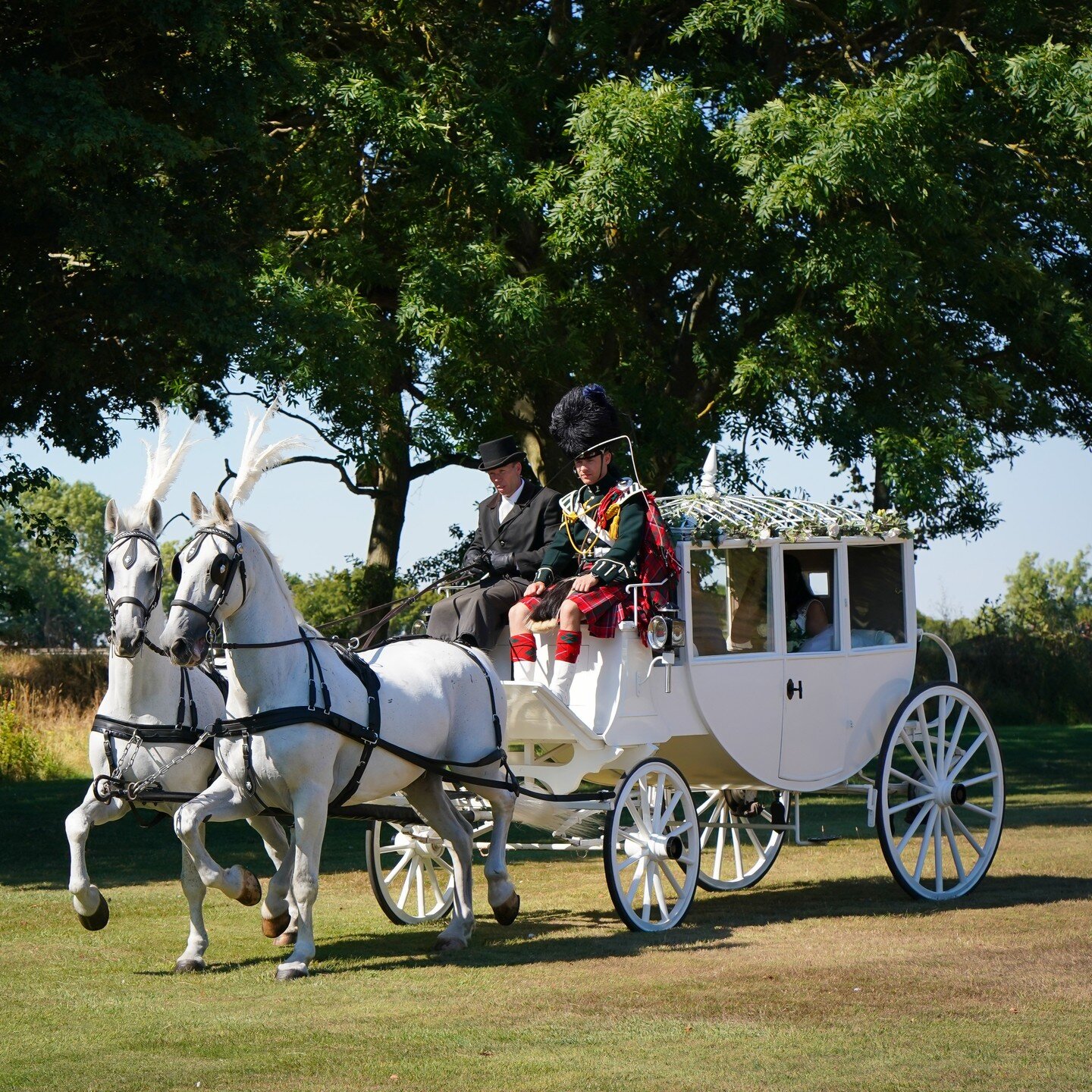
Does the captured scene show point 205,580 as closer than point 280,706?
Yes

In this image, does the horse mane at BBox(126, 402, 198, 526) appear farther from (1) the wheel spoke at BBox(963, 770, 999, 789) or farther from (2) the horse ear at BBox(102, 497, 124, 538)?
(1) the wheel spoke at BBox(963, 770, 999, 789)

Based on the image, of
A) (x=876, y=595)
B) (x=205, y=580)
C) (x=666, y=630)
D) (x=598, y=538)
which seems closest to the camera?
(x=205, y=580)

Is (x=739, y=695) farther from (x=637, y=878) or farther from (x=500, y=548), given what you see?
(x=500, y=548)

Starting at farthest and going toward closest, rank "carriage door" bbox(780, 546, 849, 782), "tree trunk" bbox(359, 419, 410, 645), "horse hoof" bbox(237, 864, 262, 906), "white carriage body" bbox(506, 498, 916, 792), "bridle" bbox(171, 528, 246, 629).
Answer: "tree trunk" bbox(359, 419, 410, 645) → "carriage door" bbox(780, 546, 849, 782) → "white carriage body" bbox(506, 498, 916, 792) → "horse hoof" bbox(237, 864, 262, 906) → "bridle" bbox(171, 528, 246, 629)

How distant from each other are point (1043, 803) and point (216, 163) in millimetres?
10674

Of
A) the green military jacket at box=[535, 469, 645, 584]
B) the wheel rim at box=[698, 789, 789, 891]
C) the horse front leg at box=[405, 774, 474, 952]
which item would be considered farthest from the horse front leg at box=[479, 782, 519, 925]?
the wheel rim at box=[698, 789, 789, 891]

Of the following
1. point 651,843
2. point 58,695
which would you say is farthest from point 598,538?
point 58,695

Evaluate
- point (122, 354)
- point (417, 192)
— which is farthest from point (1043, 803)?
point (122, 354)

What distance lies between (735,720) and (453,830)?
6.72ft

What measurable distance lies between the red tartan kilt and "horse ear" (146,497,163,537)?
7.23 ft

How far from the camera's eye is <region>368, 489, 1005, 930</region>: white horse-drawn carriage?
9492mm

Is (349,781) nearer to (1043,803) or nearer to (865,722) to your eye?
(865,722)

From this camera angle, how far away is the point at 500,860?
366 inches

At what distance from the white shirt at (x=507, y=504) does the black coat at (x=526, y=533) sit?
0.07 ft
